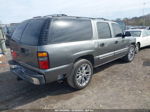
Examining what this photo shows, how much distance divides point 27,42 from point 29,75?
79cm

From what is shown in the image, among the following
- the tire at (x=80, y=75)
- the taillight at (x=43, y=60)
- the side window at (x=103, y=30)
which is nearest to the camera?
the taillight at (x=43, y=60)

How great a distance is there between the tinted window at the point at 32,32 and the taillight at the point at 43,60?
0.98 ft

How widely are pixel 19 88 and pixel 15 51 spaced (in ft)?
3.76

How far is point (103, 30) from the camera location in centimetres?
429

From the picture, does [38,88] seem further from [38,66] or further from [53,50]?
[53,50]

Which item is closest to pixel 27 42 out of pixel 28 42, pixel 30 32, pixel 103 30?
pixel 28 42

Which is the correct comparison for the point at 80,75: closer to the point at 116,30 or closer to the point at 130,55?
the point at 116,30

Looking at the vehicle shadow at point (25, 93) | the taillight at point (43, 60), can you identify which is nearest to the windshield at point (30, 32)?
the taillight at point (43, 60)

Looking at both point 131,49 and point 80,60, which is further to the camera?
point 131,49

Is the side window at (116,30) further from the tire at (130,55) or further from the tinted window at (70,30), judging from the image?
the tinted window at (70,30)

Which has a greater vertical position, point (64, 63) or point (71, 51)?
point (71, 51)

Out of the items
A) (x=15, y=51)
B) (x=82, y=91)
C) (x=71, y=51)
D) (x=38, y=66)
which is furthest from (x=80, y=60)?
(x=15, y=51)

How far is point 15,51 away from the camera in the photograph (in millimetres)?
3686

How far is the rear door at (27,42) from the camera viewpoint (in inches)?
116
